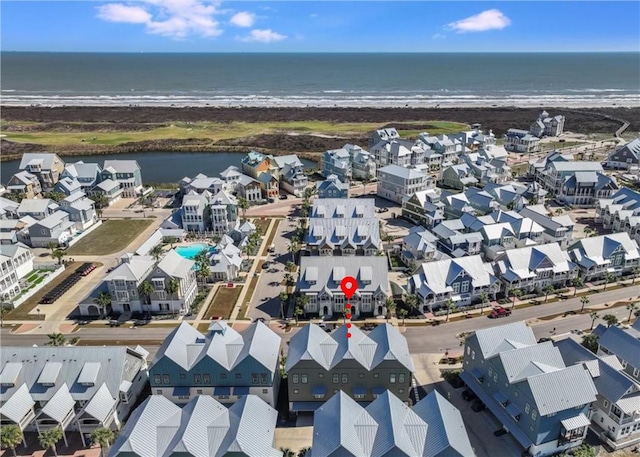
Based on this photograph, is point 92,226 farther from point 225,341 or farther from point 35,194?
point 225,341

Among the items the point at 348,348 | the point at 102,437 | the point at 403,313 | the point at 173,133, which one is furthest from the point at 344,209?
the point at 173,133

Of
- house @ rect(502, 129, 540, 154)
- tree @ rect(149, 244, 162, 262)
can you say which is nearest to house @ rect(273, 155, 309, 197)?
tree @ rect(149, 244, 162, 262)

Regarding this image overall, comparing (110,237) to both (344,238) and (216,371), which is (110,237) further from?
(216,371)

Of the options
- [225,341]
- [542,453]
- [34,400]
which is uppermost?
[225,341]

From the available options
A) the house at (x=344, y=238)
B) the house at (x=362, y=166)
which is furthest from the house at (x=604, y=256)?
the house at (x=362, y=166)

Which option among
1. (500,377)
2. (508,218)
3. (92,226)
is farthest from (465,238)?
(92,226)

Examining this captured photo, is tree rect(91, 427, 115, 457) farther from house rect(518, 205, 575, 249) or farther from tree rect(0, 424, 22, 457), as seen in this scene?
house rect(518, 205, 575, 249)

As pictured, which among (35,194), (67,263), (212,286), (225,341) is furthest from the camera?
(35,194)
